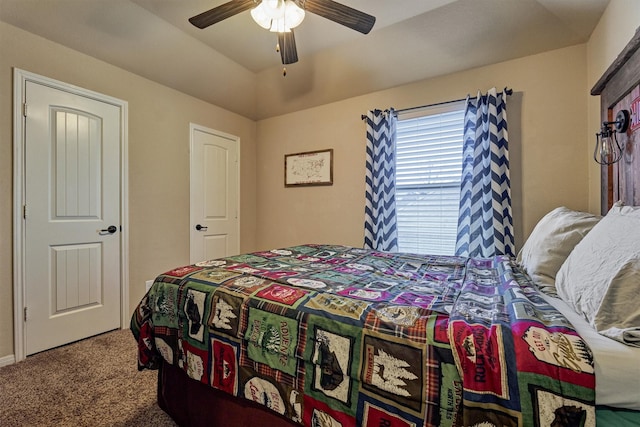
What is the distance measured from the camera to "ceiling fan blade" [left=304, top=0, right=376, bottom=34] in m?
1.78

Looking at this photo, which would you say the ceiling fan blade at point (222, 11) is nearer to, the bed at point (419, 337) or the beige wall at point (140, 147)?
the beige wall at point (140, 147)

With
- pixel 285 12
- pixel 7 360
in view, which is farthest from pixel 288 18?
pixel 7 360

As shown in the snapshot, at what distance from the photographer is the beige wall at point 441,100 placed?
2406 mm

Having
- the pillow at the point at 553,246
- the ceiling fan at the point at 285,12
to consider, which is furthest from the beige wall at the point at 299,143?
the ceiling fan at the point at 285,12

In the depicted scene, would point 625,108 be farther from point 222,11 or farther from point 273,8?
point 222,11

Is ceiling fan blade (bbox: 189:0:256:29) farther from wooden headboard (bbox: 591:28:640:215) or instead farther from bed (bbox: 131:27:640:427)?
wooden headboard (bbox: 591:28:640:215)

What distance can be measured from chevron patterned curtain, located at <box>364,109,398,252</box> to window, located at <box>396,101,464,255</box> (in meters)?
0.12

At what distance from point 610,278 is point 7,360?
3.47 metres

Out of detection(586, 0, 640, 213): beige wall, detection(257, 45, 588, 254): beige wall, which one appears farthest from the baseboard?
detection(586, 0, 640, 213): beige wall

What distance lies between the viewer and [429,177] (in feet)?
10.0

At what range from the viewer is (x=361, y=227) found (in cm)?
340

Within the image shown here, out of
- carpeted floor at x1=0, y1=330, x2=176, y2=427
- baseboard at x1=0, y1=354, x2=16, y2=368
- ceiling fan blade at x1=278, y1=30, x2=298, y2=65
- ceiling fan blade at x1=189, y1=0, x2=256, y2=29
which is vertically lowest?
carpeted floor at x1=0, y1=330, x2=176, y2=427

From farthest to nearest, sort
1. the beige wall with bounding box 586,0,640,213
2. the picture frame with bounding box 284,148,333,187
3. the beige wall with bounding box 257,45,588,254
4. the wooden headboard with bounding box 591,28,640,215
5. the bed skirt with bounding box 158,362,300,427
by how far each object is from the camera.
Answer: the picture frame with bounding box 284,148,333,187 < the beige wall with bounding box 257,45,588,254 < the beige wall with bounding box 586,0,640,213 < the wooden headboard with bounding box 591,28,640,215 < the bed skirt with bounding box 158,362,300,427

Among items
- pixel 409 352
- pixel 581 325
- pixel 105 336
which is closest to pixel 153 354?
pixel 409 352
